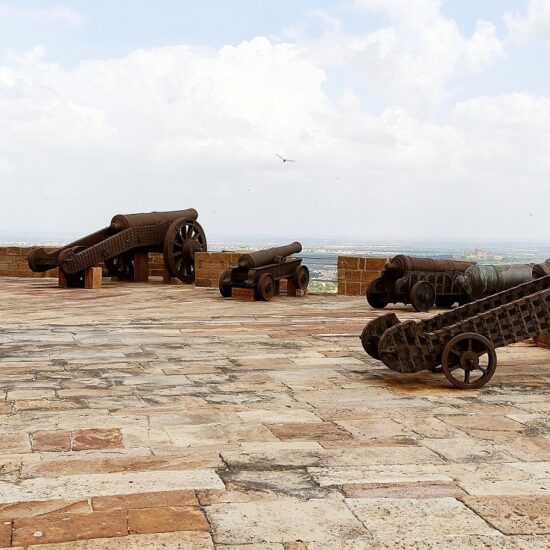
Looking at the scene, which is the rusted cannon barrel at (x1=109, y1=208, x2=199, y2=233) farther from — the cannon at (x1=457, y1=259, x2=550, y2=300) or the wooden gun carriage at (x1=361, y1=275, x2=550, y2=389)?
the wooden gun carriage at (x1=361, y1=275, x2=550, y2=389)

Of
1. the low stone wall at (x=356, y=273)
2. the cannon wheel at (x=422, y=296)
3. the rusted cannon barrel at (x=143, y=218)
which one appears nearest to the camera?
the cannon wheel at (x=422, y=296)

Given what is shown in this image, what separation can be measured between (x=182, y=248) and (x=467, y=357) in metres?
11.6

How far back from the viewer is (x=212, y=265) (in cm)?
1609

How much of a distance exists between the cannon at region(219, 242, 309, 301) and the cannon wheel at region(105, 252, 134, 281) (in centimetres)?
457

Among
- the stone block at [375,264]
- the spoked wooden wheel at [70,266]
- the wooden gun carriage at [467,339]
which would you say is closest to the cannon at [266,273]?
the stone block at [375,264]

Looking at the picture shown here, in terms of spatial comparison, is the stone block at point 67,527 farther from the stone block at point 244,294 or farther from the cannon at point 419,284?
the stone block at point 244,294

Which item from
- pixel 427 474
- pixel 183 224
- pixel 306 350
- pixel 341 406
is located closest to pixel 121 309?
pixel 306 350

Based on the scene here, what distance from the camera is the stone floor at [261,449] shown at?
313 centimetres

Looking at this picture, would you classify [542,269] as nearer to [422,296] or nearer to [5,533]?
[422,296]

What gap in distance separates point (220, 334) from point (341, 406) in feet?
12.0

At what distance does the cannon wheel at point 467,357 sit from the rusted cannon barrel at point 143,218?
1121 centimetres

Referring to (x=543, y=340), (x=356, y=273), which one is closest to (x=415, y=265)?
(x=356, y=273)

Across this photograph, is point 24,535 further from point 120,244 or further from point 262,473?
point 120,244

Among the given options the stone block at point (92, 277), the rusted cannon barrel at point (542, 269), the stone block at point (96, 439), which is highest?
the rusted cannon barrel at point (542, 269)
